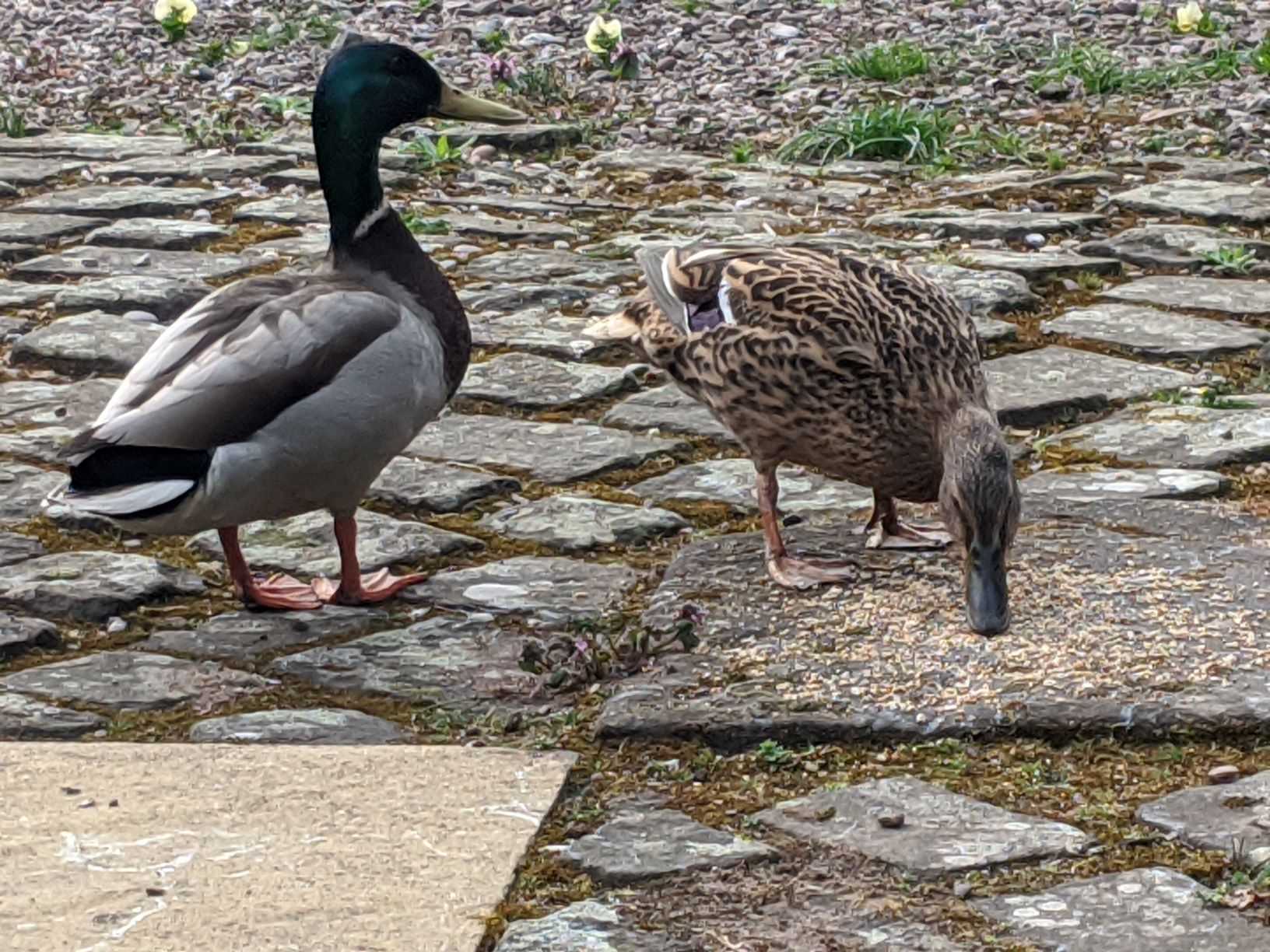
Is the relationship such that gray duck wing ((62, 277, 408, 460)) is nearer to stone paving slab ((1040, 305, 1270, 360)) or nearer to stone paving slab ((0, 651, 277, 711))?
stone paving slab ((0, 651, 277, 711))

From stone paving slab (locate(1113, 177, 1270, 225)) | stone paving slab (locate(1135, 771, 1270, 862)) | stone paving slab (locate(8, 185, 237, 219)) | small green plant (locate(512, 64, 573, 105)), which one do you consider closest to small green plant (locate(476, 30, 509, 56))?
small green plant (locate(512, 64, 573, 105))

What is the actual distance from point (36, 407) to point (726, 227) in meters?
2.60

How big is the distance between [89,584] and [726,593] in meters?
1.22

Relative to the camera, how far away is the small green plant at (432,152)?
8422 mm

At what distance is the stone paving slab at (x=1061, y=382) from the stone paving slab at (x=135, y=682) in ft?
6.66

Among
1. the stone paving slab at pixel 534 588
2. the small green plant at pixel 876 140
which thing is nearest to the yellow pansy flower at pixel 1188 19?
the small green plant at pixel 876 140

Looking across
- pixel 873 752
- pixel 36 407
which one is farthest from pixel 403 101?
pixel 873 752

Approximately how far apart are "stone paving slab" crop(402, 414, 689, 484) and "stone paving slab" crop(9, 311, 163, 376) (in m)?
0.94

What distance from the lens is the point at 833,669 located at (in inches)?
146

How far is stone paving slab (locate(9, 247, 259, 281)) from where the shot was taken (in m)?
6.59

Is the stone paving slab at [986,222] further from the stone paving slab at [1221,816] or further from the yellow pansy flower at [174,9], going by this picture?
the yellow pansy flower at [174,9]

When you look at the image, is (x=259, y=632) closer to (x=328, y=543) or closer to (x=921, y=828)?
(x=328, y=543)

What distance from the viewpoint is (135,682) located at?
3863 mm

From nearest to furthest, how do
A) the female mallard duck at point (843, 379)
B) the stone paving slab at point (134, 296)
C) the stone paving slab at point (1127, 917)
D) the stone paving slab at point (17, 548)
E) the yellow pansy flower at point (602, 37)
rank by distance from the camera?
the stone paving slab at point (1127, 917), the female mallard duck at point (843, 379), the stone paving slab at point (17, 548), the stone paving slab at point (134, 296), the yellow pansy flower at point (602, 37)
